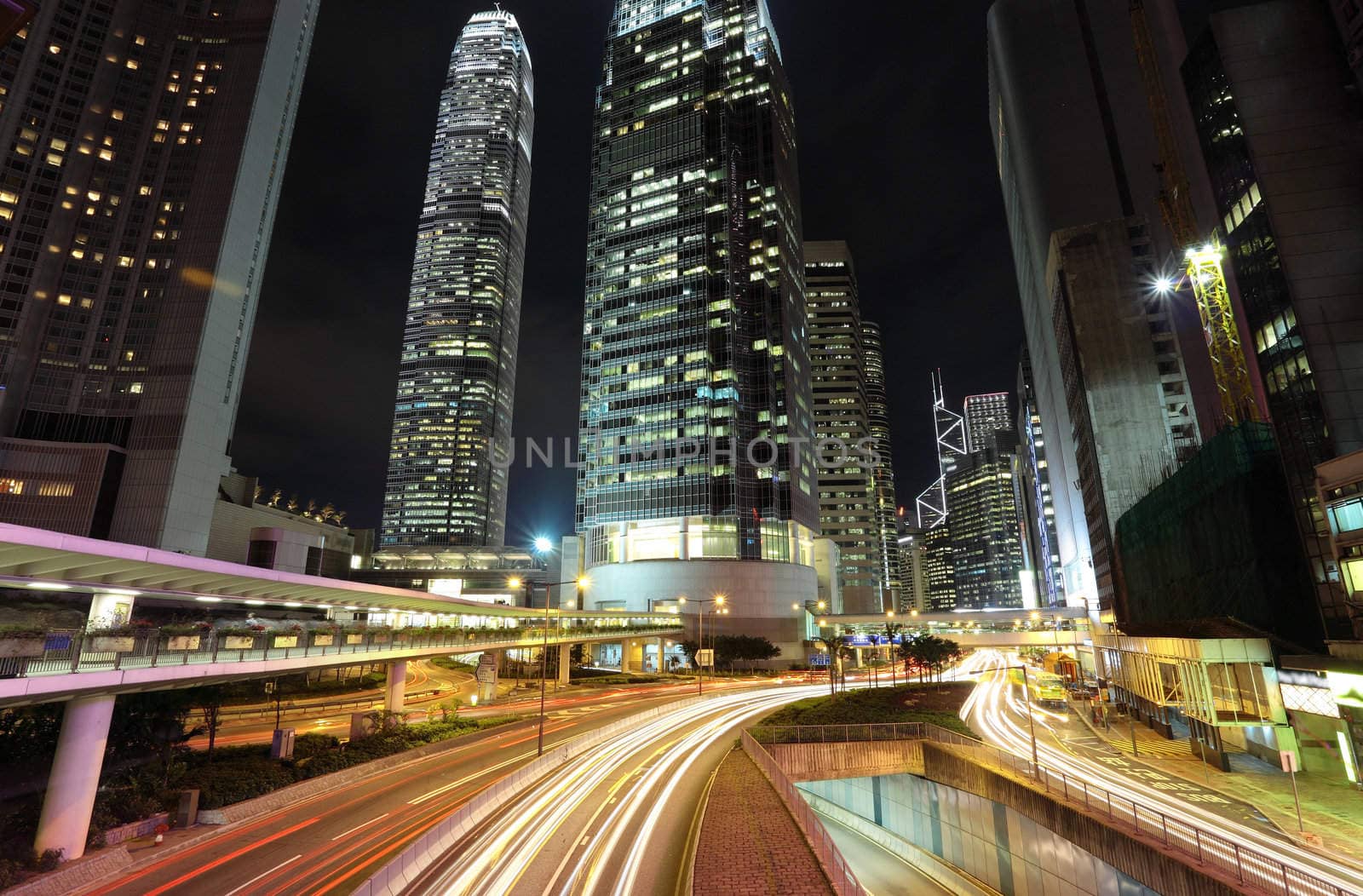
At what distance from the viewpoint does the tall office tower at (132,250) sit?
92.6 meters

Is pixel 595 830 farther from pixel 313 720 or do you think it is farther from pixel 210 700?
pixel 313 720

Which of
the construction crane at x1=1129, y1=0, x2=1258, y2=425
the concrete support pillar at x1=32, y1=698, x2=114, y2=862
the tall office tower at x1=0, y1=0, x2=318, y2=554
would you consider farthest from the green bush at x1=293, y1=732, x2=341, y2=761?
the construction crane at x1=1129, y1=0, x2=1258, y2=425

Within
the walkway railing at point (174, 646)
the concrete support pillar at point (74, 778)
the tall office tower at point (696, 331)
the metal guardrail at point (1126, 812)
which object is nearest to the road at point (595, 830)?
the metal guardrail at point (1126, 812)

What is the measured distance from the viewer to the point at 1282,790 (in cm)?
3275

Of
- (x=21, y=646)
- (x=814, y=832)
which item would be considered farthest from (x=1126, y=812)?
(x=21, y=646)

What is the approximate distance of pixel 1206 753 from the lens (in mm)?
39719

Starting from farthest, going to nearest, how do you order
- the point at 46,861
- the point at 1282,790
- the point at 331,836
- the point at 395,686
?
the point at 395,686 → the point at 1282,790 → the point at 331,836 → the point at 46,861

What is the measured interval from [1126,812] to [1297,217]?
1899 inches

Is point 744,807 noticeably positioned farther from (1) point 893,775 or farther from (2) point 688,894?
(1) point 893,775

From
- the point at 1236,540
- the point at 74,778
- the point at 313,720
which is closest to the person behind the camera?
the point at 74,778

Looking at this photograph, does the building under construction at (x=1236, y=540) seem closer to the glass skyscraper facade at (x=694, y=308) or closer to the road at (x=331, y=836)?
the road at (x=331, y=836)

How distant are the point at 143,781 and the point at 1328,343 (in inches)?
2918

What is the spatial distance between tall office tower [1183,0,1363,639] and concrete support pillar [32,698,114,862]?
64.3 meters

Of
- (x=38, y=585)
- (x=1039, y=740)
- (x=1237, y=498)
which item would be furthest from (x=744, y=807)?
(x=1237, y=498)
